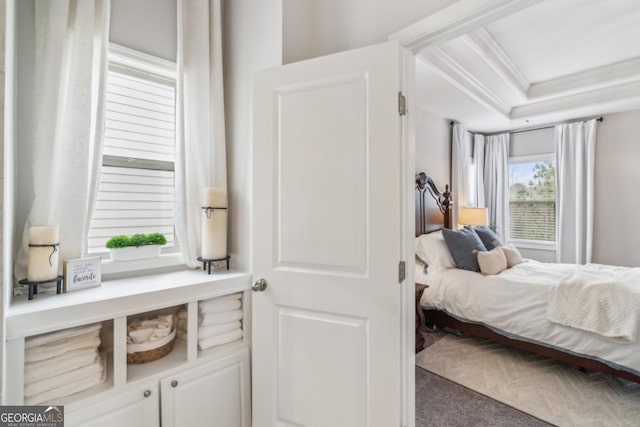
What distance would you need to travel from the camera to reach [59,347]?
1.14 metres

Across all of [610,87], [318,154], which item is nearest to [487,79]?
[610,87]

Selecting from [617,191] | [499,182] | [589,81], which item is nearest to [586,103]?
[589,81]

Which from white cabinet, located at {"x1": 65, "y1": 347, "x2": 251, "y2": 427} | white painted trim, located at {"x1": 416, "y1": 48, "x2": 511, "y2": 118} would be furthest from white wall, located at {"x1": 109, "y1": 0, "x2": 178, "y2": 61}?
white painted trim, located at {"x1": 416, "y1": 48, "x2": 511, "y2": 118}

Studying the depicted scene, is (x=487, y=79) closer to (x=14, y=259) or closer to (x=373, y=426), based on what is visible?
(x=373, y=426)

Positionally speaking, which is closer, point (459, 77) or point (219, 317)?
point (219, 317)

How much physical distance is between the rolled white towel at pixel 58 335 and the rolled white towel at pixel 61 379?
13cm

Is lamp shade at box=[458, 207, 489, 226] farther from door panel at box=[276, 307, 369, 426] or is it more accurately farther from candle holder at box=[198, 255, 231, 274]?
candle holder at box=[198, 255, 231, 274]

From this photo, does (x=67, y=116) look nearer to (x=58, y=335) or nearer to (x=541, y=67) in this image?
(x=58, y=335)

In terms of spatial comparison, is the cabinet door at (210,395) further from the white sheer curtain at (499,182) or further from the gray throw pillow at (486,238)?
the white sheer curtain at (499,182)

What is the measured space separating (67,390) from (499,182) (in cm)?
582

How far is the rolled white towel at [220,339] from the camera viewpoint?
1513 mm

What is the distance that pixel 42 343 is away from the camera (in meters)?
1.10

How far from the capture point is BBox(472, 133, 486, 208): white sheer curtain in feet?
17.0

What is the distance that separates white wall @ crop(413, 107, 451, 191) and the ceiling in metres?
0.15
